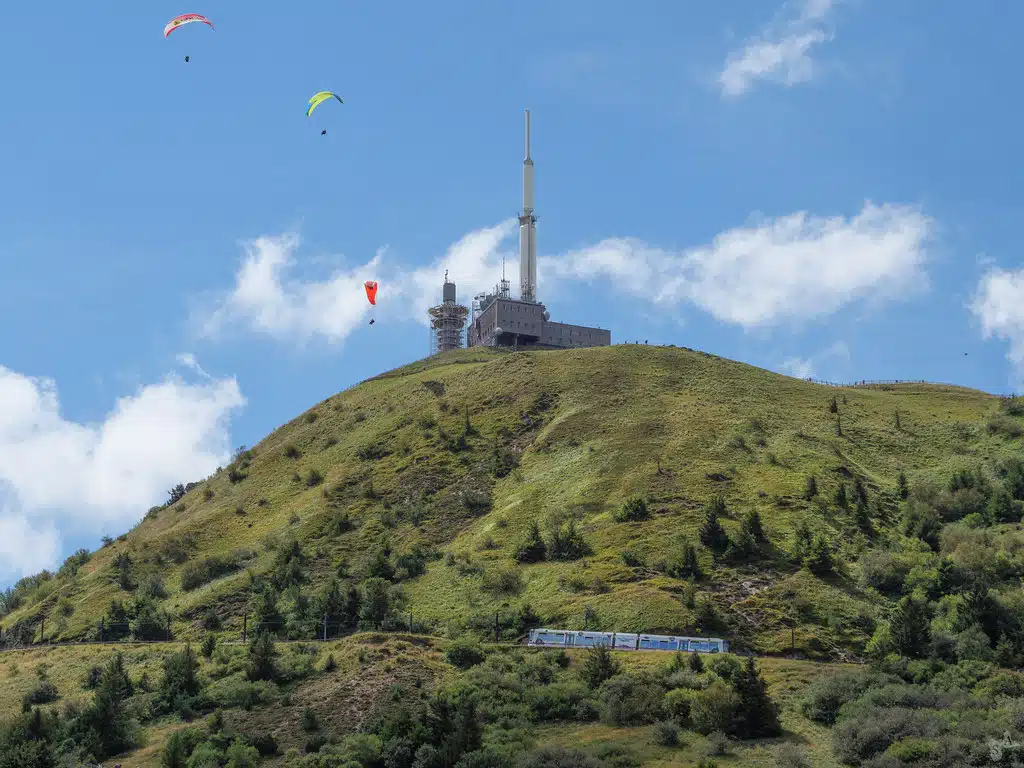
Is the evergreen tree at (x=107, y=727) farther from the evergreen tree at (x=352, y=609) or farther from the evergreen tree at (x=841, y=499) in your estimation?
A: the evergreen tree at (x=841, y=499)

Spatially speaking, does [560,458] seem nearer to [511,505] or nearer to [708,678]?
[511,505]

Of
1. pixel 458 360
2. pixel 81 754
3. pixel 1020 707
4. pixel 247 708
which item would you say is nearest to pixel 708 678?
pixel 1020 707

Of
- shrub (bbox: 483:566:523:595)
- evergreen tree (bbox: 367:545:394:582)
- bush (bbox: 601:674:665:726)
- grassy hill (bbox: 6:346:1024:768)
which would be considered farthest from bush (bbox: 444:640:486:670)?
evergreen tree (bbox: 367:545:394:582)

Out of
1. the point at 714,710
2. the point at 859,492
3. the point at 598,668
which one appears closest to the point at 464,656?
the point at 598,668

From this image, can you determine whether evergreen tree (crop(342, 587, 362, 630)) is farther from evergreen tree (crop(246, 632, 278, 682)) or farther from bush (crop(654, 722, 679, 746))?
bush (crop(654, 722, 679, 746))

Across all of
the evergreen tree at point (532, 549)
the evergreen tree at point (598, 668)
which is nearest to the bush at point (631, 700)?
the evergreen tree at point (598, 668)

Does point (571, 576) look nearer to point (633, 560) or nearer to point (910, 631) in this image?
point (633, 560)
